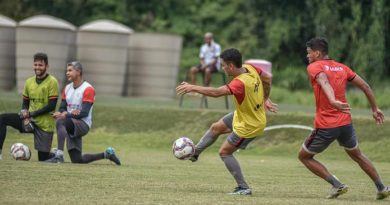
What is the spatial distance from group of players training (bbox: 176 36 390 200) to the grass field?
1.13ft

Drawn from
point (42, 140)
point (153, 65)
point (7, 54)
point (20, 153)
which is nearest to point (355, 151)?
point (42, 140)

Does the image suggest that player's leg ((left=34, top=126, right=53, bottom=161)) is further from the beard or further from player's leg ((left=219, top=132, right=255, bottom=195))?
player's leg ((left=219, top=132, right=255, bottom=195))

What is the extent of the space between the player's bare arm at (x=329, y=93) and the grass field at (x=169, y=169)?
3.70 feet

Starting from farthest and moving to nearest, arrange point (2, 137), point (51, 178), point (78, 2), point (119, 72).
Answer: point (78, 2) → point (119, 72) → point (2, 137) → point (51, 178)

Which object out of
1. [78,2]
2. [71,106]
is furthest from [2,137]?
[78,2]

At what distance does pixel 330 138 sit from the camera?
510 inches

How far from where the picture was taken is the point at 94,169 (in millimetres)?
16469

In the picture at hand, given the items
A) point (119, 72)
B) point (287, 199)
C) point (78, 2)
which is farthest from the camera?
point (78, 2)

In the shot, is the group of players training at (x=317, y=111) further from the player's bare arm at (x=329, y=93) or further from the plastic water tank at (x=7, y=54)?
the plastic water tank at (x=7, y=54)

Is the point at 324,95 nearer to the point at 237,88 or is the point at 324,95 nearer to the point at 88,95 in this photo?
the point at 237,88

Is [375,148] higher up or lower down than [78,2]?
lower down

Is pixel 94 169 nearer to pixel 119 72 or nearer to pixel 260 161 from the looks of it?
pixel 260 161

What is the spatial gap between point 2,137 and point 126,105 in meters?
10.3

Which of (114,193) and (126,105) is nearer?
(114,193)
